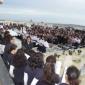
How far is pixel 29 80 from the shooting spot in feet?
16.0

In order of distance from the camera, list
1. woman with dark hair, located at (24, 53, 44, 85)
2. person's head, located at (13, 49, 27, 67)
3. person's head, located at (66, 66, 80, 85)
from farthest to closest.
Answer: person's head, located at (13, 49, 27, 67), woman with dark hair, located at (24, 53, 44, 85), person's head, located at (66, 66, 80, 85)

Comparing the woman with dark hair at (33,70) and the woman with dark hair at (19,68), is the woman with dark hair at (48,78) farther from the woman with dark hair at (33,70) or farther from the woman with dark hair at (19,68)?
the woman with dark hair at (19,68)

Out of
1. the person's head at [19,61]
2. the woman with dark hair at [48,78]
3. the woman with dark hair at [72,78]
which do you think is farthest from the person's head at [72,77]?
the person's head at [19,61]

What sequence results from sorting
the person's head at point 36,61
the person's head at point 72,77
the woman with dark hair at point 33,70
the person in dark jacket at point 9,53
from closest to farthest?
the person's head at point 72,77, the woman with dark hair at point 33,70, the person's head at point 36,61, the person in dark jacket at point 9,53

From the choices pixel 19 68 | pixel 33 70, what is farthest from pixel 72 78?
pixel 19 68

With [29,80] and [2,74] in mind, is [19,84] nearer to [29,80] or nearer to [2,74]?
[29,80]

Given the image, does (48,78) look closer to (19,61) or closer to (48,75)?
(48,75)

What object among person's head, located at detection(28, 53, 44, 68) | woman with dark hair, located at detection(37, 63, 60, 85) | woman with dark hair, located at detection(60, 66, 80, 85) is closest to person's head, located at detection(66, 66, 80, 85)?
woman with dark hair, located at detection(60, 66, 80, 85)

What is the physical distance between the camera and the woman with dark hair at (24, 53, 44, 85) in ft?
15.6

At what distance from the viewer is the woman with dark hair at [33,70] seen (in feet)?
15.6

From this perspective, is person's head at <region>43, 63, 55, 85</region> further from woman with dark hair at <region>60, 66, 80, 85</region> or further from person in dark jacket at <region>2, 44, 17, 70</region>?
person in dark jacket at <region>2, 44, 17, 70</region>

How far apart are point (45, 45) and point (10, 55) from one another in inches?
446

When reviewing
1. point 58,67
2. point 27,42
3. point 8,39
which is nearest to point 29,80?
point 58,67

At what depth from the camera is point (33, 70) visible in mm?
4891
